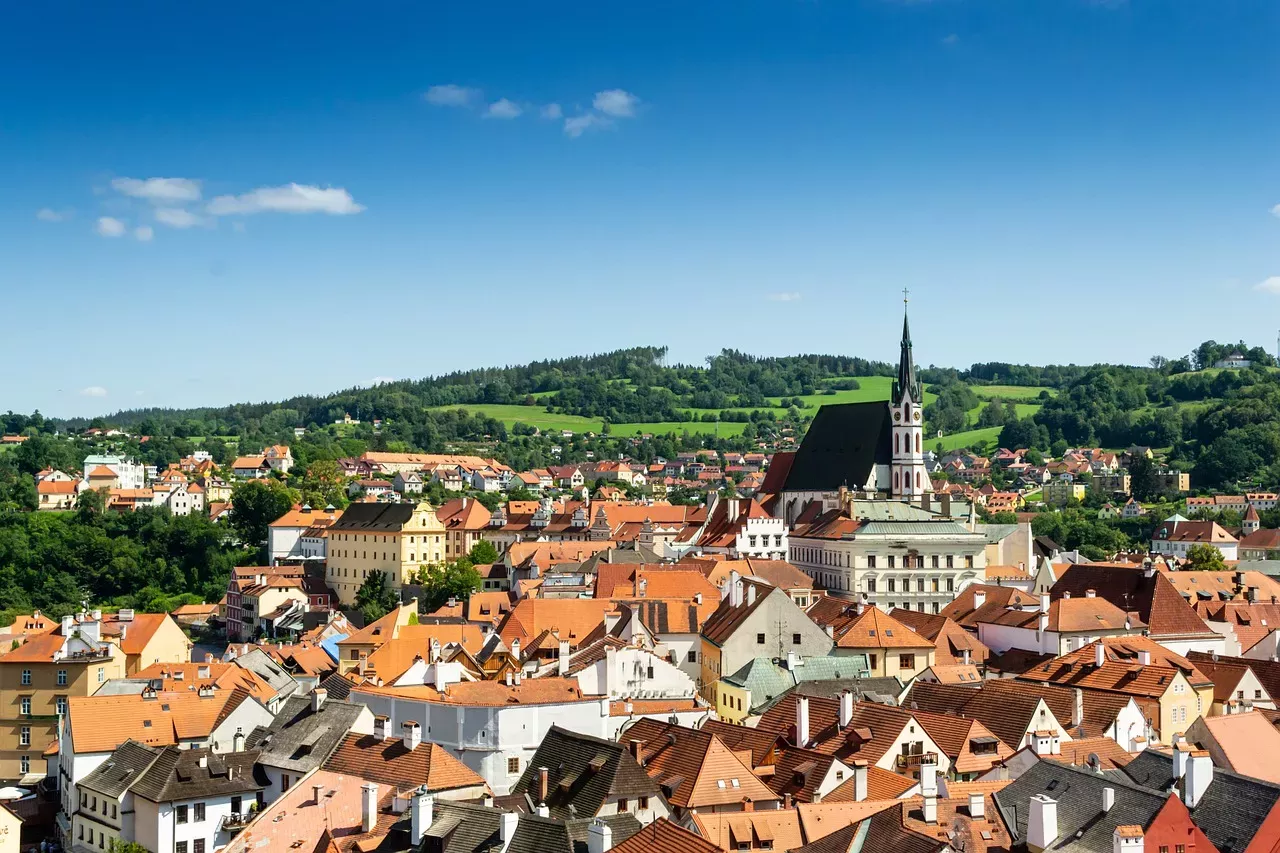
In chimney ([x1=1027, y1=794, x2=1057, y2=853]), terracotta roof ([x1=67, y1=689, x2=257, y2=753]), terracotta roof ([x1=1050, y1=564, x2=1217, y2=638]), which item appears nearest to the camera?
chimney ([x1=1027, y1=794, x2=1057, y2=853])

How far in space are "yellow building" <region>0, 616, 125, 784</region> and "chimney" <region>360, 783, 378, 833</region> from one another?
24.6 meters

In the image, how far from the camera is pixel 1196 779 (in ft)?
110

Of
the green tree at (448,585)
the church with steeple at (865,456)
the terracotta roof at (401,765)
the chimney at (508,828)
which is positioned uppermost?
the church with steeple at (865,456)

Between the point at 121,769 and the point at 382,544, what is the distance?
6153 cm

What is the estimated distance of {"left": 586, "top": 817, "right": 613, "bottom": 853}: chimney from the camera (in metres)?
32.2

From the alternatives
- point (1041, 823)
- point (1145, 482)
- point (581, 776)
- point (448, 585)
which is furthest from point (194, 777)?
point (1145, 482)

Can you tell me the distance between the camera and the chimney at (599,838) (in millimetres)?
32250

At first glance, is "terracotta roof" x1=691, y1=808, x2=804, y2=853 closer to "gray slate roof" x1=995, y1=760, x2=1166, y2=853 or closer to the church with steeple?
"gray slate roof" x1=995, y1=760, x2=1166, y2=853

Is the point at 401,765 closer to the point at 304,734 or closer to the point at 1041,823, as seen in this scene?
the point at 304,734

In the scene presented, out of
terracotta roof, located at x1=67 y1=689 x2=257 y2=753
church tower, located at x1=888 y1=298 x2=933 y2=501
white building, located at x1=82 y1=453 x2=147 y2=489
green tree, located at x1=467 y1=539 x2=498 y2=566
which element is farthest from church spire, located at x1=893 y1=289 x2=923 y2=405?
white building, located at x1=82 y1=453 x2=147 y2=489

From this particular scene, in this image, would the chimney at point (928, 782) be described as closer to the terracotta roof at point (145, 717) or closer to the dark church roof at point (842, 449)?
the terracotta roof at point (145, 717)

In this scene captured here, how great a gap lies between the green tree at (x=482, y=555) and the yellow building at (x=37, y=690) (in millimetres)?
45264

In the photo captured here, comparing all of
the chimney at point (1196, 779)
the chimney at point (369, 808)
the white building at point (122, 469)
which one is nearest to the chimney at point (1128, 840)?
the chimney at point (1196, 779)

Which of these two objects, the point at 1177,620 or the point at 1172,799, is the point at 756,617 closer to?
the point at 1177,620
